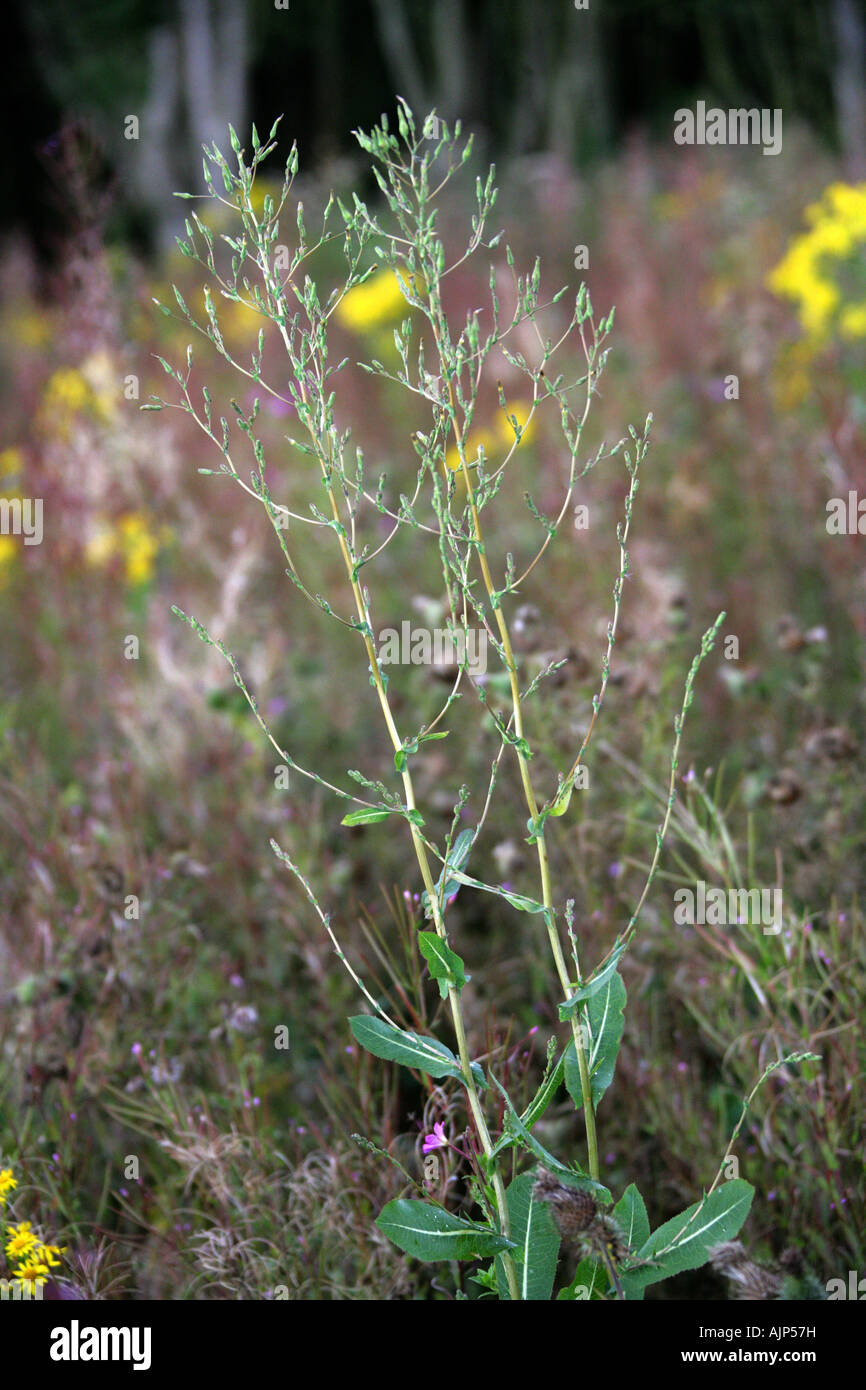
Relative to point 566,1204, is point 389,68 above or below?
above

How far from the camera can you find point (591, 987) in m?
1.26

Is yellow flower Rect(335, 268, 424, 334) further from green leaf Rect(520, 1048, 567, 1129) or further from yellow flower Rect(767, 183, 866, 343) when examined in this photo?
green leaf Rect(520, 1048, 567, 1129)

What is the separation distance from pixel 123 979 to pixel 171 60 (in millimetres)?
13669

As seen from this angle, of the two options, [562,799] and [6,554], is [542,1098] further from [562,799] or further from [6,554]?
[6,554]

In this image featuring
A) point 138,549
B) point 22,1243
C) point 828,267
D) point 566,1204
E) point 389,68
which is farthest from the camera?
point 389,68

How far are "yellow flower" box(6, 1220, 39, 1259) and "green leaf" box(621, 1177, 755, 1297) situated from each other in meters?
0.72

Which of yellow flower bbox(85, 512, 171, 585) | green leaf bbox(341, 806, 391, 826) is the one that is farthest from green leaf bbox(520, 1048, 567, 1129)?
yellow flower bbox(85, 512, 171, 585)

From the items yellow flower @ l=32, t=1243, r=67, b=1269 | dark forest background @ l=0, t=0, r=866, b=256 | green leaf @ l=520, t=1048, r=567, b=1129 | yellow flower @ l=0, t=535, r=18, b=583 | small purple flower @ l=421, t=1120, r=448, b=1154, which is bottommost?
yellow flower @ l=32, t=1243, r=67, b=1269

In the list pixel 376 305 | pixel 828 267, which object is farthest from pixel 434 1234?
pixel 376 305

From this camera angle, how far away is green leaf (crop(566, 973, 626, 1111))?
132 centimetres

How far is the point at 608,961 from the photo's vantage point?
4.15 feet

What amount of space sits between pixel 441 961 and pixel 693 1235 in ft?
1.32
